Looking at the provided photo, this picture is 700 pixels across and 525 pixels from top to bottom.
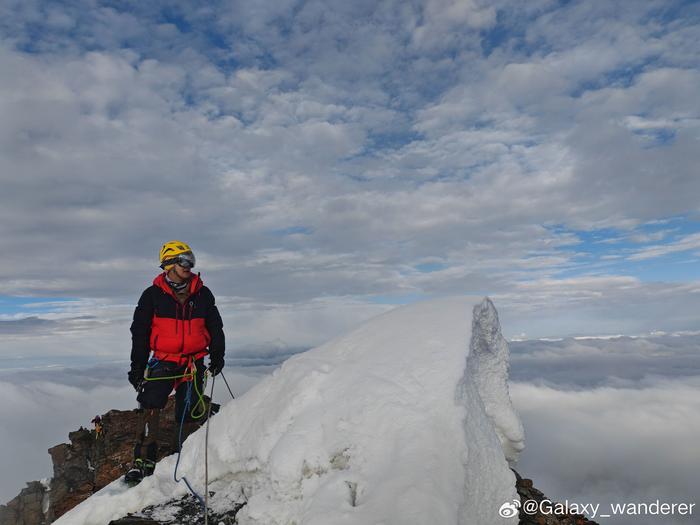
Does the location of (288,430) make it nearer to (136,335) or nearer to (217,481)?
(217,481)

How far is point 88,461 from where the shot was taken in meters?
21.8

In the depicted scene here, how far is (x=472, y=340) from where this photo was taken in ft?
24.6

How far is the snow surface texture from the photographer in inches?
204

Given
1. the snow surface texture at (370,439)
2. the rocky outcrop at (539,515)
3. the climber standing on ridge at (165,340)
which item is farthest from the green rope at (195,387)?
the rocky outcrop at (539,515)

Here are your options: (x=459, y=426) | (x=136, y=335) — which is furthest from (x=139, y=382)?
(x=459, y=426)

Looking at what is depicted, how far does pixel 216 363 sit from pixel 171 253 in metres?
2.56

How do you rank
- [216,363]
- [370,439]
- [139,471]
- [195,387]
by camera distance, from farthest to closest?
[216,363], [195,387], [139,471], [370,439]

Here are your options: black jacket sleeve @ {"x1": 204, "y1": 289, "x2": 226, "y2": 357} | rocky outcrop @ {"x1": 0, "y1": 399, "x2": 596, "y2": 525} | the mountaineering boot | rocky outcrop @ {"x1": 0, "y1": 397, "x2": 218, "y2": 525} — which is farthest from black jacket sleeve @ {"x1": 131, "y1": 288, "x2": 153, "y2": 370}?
rocky outcrop @ {"x1": 0, "y1": 397, "x2": 218, "y2": 525}

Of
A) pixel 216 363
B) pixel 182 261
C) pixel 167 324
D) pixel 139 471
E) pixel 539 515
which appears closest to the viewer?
pixel 539 515

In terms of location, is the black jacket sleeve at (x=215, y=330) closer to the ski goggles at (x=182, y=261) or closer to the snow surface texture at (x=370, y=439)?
the ski goggles at (x=182, y=261)

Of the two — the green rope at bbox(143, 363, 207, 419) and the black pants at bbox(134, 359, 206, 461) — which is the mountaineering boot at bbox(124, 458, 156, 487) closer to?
the black pants at bbox(134, 359, 206, 461)

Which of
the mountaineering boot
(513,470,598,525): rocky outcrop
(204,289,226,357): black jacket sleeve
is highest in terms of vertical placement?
(204,289,226,357): black jacket sleeve

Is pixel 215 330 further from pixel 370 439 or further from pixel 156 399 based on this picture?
pixel 370 439

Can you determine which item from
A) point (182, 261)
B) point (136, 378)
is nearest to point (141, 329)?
point (136, 378)
